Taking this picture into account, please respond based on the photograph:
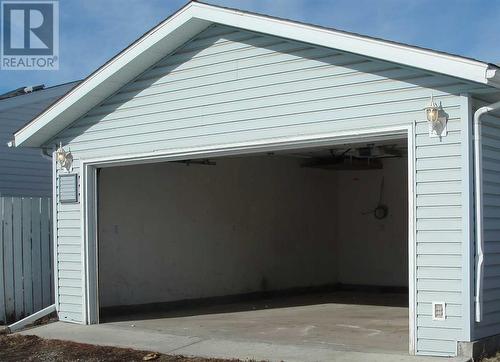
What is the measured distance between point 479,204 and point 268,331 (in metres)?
3.79

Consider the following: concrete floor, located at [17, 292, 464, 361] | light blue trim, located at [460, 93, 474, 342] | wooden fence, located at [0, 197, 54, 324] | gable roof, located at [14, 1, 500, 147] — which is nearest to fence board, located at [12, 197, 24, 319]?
wooden fence, located at [0, 197, 54, 324]

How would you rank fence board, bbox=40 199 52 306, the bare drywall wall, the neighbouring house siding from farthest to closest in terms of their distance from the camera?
1. the neighbouring house siding
2. the bare drywall wall
3. fence board, bbox=40 199 52 306

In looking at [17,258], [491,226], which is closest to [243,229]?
[17,258]

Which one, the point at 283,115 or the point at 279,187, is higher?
the point at 283,115

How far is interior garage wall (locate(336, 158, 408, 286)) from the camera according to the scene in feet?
48.9

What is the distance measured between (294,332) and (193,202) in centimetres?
445

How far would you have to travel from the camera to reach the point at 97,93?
9.59 m

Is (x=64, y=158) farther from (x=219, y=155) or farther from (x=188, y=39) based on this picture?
(x=188, y=39)

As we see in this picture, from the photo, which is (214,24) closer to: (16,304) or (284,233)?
(16,304)

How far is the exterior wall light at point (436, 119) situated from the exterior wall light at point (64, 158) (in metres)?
5.76

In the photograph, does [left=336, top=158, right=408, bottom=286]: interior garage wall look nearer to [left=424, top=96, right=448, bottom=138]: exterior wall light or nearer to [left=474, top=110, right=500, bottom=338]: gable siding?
[left=474, top=110, right=500, bottom=338]: gable siding

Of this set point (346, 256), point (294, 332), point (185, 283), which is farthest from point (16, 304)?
point (346, 256)

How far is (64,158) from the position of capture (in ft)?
33.8

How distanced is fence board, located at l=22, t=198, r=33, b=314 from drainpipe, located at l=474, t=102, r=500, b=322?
7.06 meters
